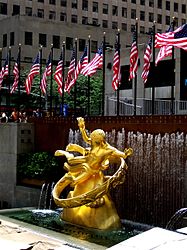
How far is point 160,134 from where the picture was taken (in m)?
17.8

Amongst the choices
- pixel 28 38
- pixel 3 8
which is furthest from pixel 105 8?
pixel 28 38

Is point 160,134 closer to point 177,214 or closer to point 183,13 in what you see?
point 177,214

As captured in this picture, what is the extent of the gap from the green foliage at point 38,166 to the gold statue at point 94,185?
15.7ft

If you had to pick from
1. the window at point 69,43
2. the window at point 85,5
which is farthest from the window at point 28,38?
the window at point 85,5

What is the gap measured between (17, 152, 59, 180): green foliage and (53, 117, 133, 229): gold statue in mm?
4790

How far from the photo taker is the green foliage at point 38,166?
21.8 metres

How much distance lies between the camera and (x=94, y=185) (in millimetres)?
16453

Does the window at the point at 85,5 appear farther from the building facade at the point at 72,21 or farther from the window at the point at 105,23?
the window at the point at 105,23

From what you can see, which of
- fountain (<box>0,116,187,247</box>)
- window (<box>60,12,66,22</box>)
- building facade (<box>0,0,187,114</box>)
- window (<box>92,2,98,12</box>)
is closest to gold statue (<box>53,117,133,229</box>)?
fountain (<box>0,116,187,247</box>)

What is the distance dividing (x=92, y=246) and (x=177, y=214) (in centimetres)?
325

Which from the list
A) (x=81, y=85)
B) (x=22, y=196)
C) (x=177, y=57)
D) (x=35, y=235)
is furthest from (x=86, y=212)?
(x=81, y=85)

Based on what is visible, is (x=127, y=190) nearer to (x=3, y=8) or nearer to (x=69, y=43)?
(x=69, y=43)

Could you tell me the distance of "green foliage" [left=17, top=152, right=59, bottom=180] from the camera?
71.6 ft

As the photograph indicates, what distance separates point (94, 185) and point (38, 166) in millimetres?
5829
